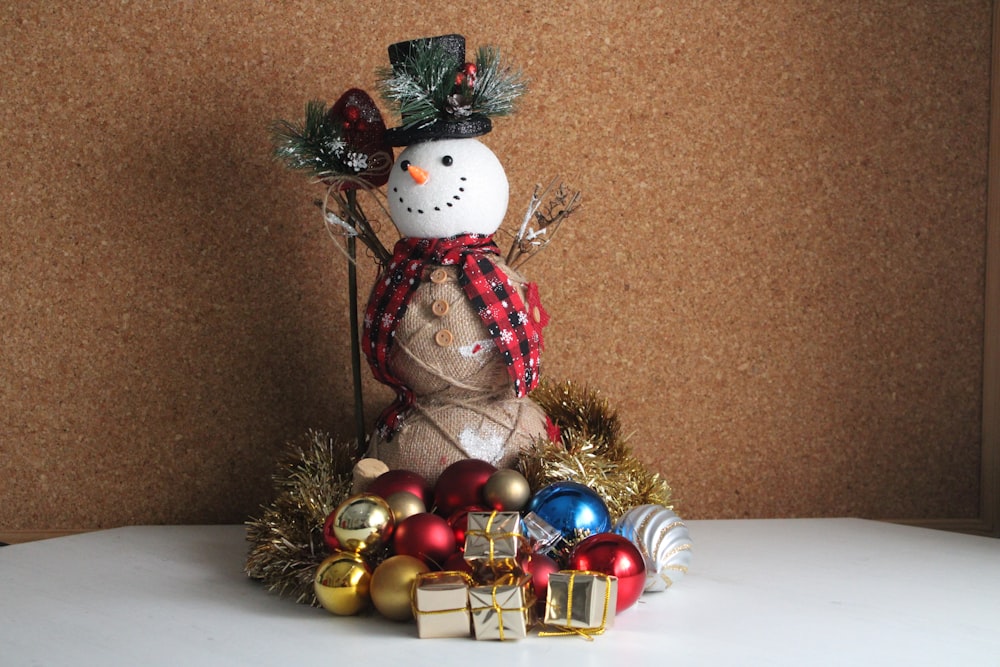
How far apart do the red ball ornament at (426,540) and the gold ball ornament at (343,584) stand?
4cm

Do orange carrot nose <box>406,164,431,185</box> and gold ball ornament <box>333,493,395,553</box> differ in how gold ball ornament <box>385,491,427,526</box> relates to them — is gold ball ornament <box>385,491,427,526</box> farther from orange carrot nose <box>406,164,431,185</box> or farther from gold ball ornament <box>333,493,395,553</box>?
orange carrot nose <box>406,164,431,185</box>

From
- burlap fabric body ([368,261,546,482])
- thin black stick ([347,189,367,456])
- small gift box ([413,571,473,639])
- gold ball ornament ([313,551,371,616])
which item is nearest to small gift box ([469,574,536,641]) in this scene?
small gift box ([413,571,473,639])

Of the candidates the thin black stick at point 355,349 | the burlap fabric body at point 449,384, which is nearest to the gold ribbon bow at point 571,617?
the burlap fabric body at point 449,384

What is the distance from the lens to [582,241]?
1.24 metres

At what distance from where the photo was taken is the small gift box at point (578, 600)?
2.50 ft

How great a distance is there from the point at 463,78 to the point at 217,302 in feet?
1.55

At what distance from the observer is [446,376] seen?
3.20ft

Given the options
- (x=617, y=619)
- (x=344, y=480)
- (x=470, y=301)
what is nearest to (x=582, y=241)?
(x=470, y=301)

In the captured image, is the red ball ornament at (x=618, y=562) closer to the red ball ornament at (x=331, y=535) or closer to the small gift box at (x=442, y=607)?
the small gift box at (x=442, y=607)

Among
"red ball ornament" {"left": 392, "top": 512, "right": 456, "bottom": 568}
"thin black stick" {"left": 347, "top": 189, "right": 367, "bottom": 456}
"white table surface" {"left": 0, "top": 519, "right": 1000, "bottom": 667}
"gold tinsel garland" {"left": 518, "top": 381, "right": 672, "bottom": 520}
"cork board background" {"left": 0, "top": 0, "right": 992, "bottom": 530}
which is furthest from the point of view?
"cork board background" {"left": 0, "top": 0, "right": 992, "bottom": 530}

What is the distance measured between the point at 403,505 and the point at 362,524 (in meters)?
0.05

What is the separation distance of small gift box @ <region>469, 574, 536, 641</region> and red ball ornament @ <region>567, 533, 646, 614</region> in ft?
0.23

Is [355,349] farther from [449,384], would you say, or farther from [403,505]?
[403,505]

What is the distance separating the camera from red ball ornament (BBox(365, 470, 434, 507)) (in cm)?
90
